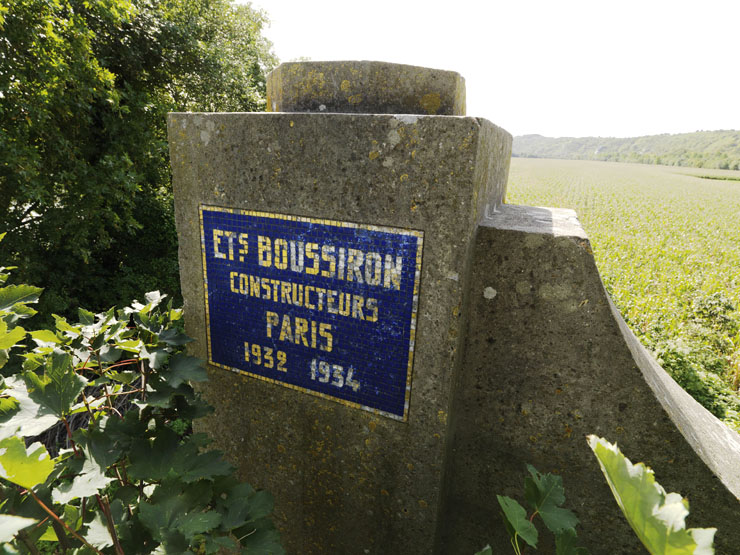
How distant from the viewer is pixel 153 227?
9.39 metres

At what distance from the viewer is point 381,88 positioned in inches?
79.8

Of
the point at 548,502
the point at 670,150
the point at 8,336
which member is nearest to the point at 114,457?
the point at 8,336

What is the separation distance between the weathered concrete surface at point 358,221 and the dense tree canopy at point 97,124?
487cm

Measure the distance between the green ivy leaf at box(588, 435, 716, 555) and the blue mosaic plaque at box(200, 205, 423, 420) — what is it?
3.76ft

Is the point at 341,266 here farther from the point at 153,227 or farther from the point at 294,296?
the point at 153,227

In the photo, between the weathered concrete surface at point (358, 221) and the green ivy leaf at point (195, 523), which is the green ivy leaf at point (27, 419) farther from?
the weathered concrete surface at point (358, 221)

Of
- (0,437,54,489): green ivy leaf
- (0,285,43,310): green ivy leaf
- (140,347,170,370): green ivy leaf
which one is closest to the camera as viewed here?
(0,437,54,489): green ivy leaf

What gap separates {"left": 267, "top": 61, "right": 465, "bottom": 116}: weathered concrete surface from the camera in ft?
6.57

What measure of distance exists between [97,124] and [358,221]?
8032mm

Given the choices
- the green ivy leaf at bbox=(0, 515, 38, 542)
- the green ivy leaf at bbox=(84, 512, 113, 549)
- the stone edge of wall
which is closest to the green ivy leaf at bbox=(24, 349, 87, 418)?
the green ivy leaf at bbox=(84, 512, 113, 549)

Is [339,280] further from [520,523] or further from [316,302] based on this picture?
[520,523]

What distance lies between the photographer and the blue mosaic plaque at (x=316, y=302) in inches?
72.5

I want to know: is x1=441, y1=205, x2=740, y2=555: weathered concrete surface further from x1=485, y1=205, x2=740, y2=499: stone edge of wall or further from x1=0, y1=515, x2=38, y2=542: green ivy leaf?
x1=0, y1=515, x2=38, y2=542: green ivy leaf

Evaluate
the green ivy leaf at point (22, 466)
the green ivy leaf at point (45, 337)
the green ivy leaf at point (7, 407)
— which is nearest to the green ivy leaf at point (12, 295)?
the green ivy leaf at point (45, 337)
